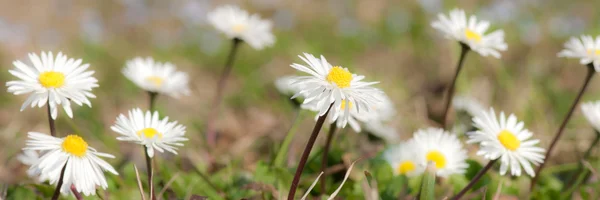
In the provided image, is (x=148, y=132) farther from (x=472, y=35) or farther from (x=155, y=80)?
(x=472, y=35)

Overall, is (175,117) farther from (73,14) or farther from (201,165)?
(73,14)

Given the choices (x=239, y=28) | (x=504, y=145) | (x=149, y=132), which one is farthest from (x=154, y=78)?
(x=504, y=145)

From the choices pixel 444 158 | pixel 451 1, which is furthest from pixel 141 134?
pixel 451 1

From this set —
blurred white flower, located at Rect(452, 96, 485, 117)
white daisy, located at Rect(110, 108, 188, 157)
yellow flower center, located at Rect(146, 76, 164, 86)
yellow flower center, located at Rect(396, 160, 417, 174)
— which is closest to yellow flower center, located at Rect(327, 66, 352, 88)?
white daisy, located at Rect(110, 108, 188, 157)

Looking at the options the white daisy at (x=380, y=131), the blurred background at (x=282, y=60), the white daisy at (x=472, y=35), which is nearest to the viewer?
the white daisy at (x=472, y=35)

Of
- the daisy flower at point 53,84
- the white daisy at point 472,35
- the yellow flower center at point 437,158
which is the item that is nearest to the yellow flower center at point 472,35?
the white daisy at point 472,35

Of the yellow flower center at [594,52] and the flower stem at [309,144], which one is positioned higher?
the yellow flower center at [594,52]

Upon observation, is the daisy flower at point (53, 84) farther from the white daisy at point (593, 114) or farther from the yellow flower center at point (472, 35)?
the white daisy at point (593, 114)
